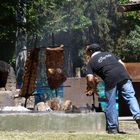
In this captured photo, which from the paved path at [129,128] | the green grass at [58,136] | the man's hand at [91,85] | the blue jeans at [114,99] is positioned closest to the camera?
the green grass at [58,136]

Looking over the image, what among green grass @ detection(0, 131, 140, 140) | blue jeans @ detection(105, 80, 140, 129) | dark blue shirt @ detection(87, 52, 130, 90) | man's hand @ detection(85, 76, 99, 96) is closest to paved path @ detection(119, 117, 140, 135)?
blue jeans @ detection(105, 80, 140, 129)

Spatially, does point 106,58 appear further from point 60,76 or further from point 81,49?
point 81,49

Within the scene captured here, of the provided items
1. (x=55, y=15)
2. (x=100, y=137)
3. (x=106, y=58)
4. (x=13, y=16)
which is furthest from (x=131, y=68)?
(x=55, y=15)

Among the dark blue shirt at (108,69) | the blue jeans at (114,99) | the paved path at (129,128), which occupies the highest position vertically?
the dark blue shirt at (108,69)

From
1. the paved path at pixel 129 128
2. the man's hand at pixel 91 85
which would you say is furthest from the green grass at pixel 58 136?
the paved path at pixel 129 128

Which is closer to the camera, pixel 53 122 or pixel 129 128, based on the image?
pixel 53 122

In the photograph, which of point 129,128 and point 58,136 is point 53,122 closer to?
point 58,136

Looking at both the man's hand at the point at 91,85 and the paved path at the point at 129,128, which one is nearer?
the man's hand at the point at 91,85

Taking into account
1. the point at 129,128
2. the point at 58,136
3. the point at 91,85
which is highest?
the point at 91,85

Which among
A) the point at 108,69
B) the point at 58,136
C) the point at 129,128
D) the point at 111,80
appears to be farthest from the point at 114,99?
the point at 129,128

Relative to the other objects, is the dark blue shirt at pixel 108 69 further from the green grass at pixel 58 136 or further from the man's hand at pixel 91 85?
the green grass at pixel 58 136

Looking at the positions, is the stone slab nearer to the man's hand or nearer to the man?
the man

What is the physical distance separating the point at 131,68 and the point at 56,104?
632cm

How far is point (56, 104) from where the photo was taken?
39.2ft
